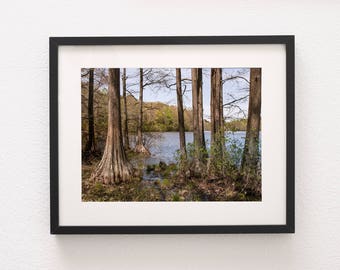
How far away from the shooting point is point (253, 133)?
89cm

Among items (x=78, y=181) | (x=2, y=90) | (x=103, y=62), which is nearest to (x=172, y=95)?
(x=103, y=62)

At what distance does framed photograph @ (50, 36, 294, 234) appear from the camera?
0.89m

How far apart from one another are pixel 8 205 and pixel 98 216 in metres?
0.22

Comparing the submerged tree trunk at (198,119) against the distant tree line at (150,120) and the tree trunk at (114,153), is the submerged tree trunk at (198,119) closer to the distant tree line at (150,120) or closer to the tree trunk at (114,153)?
the distant tree line at (150,120)

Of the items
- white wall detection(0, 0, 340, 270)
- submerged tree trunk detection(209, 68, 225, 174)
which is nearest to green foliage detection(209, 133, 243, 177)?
submerged tree trunk detection(209, 68, 225, 174)

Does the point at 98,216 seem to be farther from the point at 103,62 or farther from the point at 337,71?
the point at 337,71

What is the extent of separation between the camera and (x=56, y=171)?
882mm

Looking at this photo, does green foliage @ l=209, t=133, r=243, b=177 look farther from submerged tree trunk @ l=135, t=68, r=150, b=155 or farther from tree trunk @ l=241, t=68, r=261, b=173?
submerged tree trunk @ l=135, t=68, r=150, b=155
